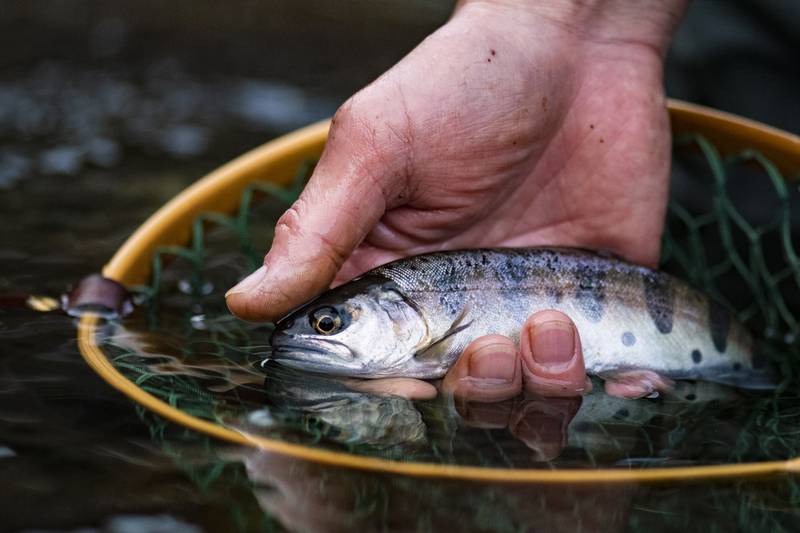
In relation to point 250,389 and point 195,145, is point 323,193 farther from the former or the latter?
point 195,145

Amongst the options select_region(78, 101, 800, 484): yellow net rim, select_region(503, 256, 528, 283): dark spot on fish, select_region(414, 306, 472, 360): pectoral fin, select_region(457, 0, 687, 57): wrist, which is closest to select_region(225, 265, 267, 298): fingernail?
select_region(78, 101, 800, 484): yellow net rim

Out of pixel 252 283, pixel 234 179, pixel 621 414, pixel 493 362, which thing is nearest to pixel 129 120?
pixel 234 179

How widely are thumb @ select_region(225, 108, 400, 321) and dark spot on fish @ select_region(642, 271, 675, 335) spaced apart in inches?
34.4

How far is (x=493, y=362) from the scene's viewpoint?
278 cm

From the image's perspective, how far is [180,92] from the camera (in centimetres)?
728

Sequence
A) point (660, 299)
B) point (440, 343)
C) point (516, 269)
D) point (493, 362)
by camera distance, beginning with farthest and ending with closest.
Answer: point (660, 299) → point (516, 269) → point (440, 343) → point (493, 362)

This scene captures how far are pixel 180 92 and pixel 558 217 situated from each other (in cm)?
431

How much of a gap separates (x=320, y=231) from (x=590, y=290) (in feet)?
2.76

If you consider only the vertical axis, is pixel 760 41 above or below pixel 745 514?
above

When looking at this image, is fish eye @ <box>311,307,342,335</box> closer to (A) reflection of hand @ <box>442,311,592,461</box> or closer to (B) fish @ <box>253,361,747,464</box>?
(B) fish @ <box>253,361,747,464</box>

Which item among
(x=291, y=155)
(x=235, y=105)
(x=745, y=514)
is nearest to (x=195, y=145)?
(x=235, y=105)

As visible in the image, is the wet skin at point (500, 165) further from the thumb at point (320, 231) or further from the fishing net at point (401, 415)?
the fishing net at point (401, 415)

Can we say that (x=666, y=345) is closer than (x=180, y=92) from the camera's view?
Yes

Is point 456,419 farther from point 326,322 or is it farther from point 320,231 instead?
point 320,231
